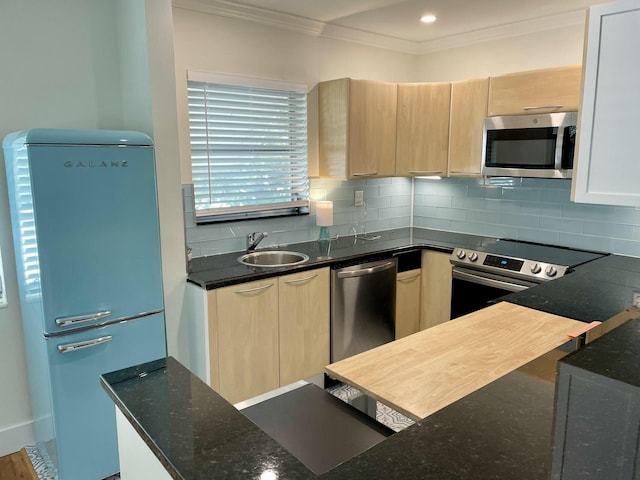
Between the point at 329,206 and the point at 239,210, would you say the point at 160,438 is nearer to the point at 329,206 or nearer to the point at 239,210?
the point at 239,210

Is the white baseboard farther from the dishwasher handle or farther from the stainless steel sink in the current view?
the dishwasher handle

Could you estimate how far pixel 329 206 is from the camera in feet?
12.1

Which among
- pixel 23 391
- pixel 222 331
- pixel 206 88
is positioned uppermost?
pixel 206 88

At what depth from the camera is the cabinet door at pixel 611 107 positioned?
4.93 feet

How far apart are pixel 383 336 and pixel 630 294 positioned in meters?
1.77

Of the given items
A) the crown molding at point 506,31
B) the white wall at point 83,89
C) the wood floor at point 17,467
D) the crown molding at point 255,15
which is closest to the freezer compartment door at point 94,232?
the white wall at point 83,89

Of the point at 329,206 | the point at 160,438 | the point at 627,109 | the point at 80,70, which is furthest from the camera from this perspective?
the point at 329,206

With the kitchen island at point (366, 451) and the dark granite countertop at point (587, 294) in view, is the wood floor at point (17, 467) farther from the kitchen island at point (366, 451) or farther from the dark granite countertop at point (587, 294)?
the dark granite countertop at point (587, 294)

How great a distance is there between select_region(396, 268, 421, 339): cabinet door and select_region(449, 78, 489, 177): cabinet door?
2.96ft

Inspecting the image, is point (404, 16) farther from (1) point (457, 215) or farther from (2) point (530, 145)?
(1) point (457, 215)

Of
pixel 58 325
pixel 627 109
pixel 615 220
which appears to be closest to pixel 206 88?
pixel 58 325

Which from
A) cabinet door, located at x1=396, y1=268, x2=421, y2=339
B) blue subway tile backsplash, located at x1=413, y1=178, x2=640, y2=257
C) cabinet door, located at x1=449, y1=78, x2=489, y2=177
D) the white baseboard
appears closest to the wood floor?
the white baseboard

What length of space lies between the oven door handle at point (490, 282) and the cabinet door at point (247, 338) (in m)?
1.43

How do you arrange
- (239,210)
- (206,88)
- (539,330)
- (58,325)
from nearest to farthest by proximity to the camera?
(539,330) → (58,325) → (206,88) → (239,210)
